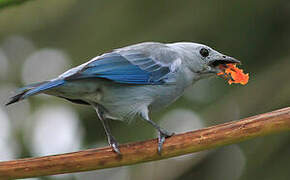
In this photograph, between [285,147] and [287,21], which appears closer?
[285,147]

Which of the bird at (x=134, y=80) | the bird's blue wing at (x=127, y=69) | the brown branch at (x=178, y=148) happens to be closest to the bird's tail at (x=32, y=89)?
the bird at (x=134, y=80)

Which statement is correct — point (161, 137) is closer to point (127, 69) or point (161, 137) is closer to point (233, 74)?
point (127, 69)

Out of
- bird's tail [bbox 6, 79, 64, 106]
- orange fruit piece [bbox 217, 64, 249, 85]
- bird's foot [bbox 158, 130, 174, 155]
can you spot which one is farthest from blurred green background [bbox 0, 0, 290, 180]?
bird's tail [bbox 6, 79, 64, 106]

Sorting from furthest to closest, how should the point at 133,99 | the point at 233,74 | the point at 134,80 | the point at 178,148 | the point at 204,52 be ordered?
the point at 204,52
the point at 233,74
the point at 134,80
the point at 133,99
the point at 178,148

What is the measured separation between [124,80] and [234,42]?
2310 mm

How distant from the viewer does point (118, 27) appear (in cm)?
622

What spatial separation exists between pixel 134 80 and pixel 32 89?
934mm

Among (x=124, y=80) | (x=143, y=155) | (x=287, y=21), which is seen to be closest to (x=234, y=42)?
(x=287, y=21)

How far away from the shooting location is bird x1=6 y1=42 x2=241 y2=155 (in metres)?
3.71

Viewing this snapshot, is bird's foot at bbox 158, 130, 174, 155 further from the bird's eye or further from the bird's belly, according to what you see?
the bird's eye

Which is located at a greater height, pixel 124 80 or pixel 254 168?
pixel 124 80

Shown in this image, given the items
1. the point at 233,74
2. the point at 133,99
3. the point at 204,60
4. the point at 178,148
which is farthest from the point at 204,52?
the point at 178,148

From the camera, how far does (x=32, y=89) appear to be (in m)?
3.46

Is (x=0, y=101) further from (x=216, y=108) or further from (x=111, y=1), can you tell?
(x=216, y=108)
